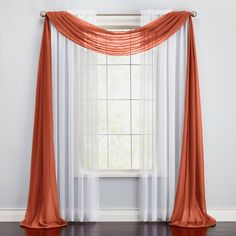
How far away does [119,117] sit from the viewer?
5.19 metres

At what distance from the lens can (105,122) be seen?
5168 millimetres

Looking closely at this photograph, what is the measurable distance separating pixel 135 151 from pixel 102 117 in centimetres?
55

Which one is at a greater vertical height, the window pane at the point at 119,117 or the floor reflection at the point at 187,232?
Result: the window pane at the point at 119,117

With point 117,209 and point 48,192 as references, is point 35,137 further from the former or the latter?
point 117,209

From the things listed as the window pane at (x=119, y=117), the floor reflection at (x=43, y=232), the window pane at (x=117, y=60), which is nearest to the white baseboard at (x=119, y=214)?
the floor reflection at (x=43, y=232)

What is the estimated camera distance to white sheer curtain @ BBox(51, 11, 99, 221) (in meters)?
4.89

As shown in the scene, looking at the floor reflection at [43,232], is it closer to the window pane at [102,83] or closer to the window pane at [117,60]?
the window pane at [102,83]

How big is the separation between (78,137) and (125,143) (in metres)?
0.60

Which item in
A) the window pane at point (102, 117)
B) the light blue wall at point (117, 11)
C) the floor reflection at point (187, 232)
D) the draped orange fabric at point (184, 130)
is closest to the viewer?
the floor reflection at point (187, 232)

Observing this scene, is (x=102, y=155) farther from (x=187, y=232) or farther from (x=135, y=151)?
(x=187, y=232)

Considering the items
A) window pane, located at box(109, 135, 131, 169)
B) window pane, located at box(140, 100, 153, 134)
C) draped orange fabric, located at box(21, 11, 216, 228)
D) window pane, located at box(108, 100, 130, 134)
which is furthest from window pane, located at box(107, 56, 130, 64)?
window pane, located at box(109, 135, 131, 169)

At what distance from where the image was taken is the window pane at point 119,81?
17.0ft

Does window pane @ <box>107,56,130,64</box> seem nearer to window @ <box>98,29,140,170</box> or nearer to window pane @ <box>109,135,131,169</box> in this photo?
window @ <box>98,29,140,170</box>

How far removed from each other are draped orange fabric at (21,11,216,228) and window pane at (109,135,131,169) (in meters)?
0.68
